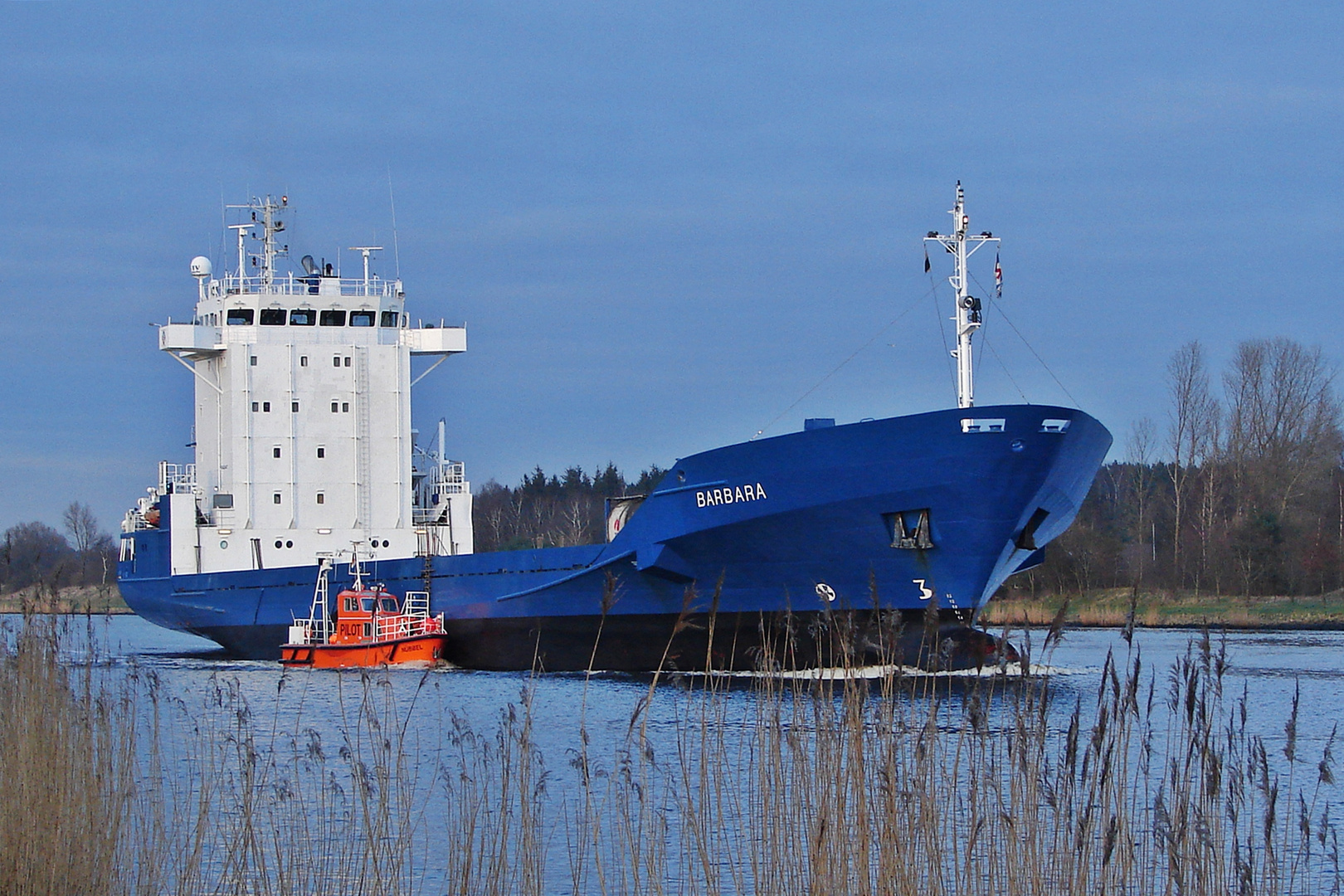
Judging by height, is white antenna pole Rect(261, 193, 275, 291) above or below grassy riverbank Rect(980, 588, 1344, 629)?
above

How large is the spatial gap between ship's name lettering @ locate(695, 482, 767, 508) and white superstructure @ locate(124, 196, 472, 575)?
10.3 meters

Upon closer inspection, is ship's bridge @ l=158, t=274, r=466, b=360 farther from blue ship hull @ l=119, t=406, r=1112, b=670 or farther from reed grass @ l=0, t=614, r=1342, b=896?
reed grass @ l=0, t=614, r=1342, b=896

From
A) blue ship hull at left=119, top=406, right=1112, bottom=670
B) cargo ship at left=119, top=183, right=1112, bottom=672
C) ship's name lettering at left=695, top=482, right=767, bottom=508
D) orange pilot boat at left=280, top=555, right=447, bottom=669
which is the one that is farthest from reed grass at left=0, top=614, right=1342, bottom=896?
orange pilot boat at left=280, top=555, right=447, bottom=669

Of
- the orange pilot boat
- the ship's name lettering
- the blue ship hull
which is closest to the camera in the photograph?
the blue ship hull

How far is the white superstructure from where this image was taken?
97.6 feet

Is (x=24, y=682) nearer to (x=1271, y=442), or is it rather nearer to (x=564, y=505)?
(x=1271, y=442)

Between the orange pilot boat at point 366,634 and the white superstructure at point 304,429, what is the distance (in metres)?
3.02

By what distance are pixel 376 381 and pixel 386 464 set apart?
5.39ft

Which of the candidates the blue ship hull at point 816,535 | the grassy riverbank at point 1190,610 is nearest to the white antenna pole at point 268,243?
the blue ship hull at point 816,535

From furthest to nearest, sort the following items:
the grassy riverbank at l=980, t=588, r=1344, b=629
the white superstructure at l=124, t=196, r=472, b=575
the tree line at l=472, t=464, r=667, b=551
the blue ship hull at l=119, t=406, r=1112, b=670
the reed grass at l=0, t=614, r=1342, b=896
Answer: the tree line at l=472, t=464, r=667, b=551 < the grassy riverbank at l=980, t=588, r=1344, b=629 < the white superstructure at l=124, t=196, r=472, b=575 < the blue ship hull at l=119, t=406, r=1112, b=670 < the reed grass at l=0, t=614, r=1342, b=896

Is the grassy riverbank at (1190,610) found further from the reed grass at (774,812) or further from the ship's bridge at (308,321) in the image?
the reed grass at (774,812)

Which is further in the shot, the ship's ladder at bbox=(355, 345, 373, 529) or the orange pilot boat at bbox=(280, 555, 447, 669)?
the ship's ladder at bbox=(355, 345, 373, 529)

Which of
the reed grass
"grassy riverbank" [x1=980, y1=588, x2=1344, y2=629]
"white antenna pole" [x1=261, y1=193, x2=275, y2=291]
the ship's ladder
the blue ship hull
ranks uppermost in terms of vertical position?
"white antenna pole" [x1=261, y1=193, x2=275, y2=291]

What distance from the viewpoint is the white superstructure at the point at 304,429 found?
29.8 metres
